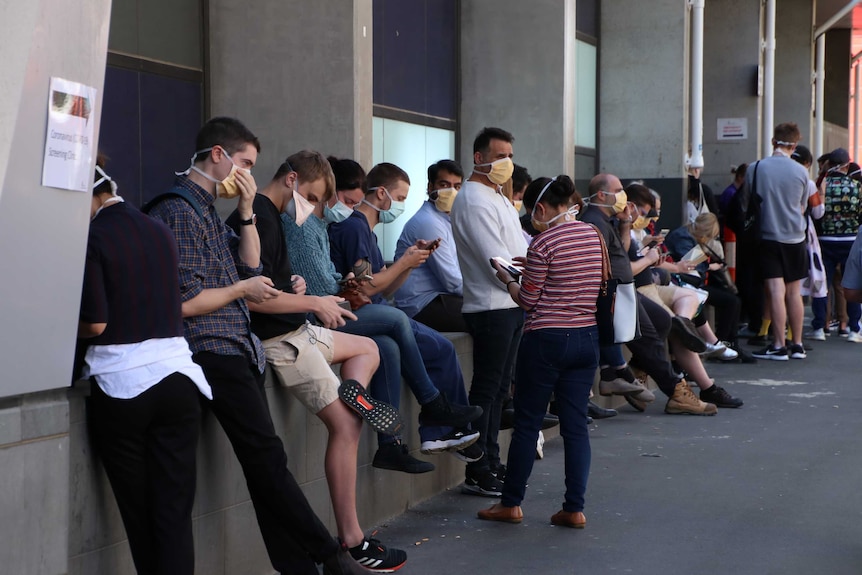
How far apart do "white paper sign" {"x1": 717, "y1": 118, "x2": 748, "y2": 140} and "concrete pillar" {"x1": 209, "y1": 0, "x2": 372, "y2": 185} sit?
34.6 ft

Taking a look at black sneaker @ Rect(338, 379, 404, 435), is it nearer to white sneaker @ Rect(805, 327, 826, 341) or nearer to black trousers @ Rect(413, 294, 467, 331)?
black trousers @ Rect(413, 294, 467, 331)

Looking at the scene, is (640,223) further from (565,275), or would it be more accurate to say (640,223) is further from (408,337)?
(408,337)

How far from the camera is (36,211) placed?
3.75 metres

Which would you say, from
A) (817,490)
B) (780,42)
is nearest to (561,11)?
(817,490)

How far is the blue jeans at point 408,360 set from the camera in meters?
5.96

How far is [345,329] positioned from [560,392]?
1.17m

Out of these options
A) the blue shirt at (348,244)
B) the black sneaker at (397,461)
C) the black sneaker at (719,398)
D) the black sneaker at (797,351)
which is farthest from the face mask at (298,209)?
the black sneaker at (797,351)

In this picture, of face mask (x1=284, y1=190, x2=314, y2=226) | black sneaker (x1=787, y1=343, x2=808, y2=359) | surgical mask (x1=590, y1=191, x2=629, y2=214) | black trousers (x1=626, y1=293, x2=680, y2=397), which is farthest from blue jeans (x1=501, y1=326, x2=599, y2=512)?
black sneaker (x1=787, y1=343, x2=808, y2=359)

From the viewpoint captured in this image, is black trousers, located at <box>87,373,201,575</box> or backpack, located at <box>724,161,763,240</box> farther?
backpack, located at <box>724,161,763,240</box>

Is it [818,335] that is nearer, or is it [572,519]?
[572,519]

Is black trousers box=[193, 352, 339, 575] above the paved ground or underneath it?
above

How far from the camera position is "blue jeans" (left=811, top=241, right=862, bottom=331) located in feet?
48.4

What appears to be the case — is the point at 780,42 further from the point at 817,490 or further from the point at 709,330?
the point at 817,490

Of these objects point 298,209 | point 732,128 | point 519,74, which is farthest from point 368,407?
point 732,128
